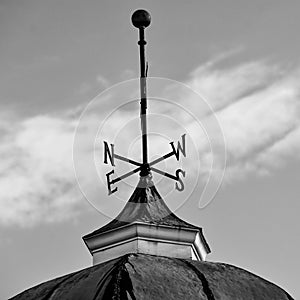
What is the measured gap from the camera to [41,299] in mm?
10781

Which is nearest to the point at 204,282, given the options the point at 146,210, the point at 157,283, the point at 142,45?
the point at 157,283

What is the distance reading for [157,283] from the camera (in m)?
10.2

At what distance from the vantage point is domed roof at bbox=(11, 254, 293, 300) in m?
10.1

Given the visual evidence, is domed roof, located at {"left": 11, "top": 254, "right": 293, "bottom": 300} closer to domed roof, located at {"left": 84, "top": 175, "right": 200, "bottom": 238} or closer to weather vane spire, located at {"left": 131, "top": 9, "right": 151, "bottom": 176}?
domed roof, located at {"left": 84, "top": 175, "right": 200, "bottom": 238}

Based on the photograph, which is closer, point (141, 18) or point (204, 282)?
point (204, 282)

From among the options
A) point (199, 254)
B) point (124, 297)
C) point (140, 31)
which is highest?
point (140, 31)

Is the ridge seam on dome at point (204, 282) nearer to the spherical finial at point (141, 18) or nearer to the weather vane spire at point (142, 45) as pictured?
the weather vane spire at point (142, 45)

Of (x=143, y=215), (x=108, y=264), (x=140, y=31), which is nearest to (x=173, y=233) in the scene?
(x=143, y=215)

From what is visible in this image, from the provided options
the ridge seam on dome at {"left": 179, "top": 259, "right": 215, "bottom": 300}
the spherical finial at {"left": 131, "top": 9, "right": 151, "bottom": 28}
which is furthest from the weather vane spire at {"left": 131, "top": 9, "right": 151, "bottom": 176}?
the ridge seam on dome at {"left": 179, "top": 259, "right": 215, "bottom": 300}

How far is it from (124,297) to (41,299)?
120cm

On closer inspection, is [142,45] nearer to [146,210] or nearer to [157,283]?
[146,210]

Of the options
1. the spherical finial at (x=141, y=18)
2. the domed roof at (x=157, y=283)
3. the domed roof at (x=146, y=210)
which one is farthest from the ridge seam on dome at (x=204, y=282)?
the spherical finial at (x=141, y=18)

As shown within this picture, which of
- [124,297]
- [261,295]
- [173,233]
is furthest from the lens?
[173,233]

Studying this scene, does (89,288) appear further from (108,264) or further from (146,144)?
(146,144)
